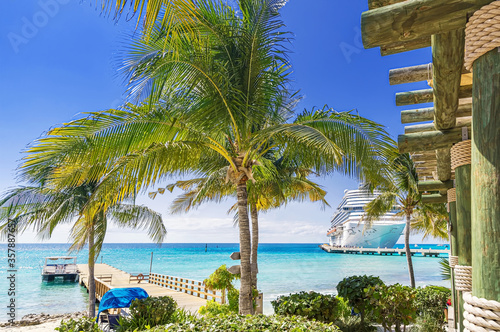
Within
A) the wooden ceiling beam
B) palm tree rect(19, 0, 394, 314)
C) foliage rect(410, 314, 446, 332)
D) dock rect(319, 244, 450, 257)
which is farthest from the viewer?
dock rect(319, 244, 450, 257)

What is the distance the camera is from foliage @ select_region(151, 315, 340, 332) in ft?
13.4

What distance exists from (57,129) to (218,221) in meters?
119

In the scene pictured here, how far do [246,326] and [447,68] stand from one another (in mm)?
3419

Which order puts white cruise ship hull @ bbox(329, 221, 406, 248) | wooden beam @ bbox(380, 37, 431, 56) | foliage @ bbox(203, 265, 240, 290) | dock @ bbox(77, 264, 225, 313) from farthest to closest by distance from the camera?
white cruise ship hull @ bbox(329, 221, 406, 248)
dock @ bbox(77, 264, 225, 313)
foliage @ bbox(203, 265, 240, 290)
wooden beam @ bbox(380, 37, 431, 56)

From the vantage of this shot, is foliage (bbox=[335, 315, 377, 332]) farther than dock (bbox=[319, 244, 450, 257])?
No

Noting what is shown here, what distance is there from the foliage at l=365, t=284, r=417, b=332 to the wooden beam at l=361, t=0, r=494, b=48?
21.9ft

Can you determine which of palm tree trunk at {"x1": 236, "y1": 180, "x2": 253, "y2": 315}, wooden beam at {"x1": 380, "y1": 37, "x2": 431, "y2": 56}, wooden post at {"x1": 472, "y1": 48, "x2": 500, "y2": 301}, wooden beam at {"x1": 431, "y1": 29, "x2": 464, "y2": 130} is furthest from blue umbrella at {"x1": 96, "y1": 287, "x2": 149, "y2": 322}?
wooden post at {"x1": 472, "y1": 48, "x2": 500, "y2": 301}

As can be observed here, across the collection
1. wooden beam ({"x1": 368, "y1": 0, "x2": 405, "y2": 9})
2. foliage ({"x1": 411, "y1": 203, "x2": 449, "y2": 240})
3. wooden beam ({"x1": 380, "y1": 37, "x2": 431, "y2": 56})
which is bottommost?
foliage ({"x1": 411, "y1": 203, "x2": 449, "y2": 240})

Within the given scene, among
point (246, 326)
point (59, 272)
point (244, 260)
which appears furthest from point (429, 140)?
point (59, 272)

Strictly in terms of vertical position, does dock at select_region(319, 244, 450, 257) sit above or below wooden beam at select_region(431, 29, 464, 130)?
below

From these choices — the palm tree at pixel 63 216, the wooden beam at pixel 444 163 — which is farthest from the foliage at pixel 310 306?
the palm tree at pixel 63 216

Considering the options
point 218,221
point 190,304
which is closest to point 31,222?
point 190,304

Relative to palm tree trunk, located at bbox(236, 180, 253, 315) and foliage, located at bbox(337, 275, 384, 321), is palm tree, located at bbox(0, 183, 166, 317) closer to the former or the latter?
palm tree trunk, located at bbox(236, 180, 253, 315)

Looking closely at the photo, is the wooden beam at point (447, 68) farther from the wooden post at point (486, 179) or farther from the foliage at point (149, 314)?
the foliage at point (149, 314)
